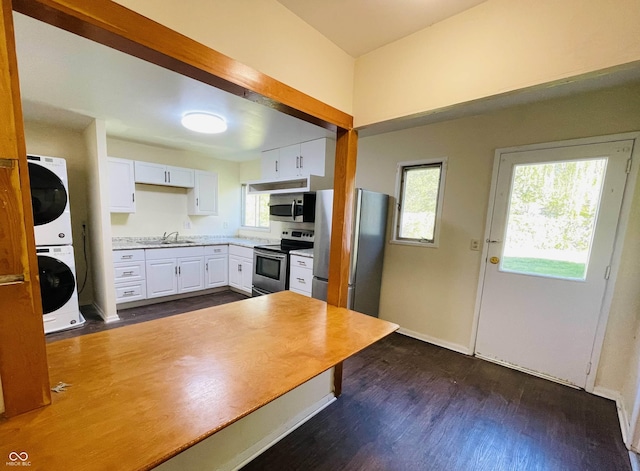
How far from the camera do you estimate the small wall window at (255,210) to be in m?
4.81

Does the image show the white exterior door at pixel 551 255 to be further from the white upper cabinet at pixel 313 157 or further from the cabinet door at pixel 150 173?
the cabinet door at pixel 150 173

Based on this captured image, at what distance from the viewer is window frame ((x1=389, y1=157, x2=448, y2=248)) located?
110 inches

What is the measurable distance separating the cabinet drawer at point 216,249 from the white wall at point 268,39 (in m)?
3.37

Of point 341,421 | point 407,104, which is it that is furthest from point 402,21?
point 341,421

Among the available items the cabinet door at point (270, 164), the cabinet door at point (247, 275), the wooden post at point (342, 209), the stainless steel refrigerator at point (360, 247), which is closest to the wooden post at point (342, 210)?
the wooden post at point (342, 209)

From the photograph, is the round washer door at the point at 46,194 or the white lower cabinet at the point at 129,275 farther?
the white lower cabinet at the point at 129,275

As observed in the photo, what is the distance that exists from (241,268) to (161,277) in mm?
1105

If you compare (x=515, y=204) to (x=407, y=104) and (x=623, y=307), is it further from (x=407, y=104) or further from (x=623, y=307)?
(x=407, y=104)

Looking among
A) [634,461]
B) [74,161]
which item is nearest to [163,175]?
[74,161]

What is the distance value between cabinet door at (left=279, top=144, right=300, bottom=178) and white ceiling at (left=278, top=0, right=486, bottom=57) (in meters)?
2.26

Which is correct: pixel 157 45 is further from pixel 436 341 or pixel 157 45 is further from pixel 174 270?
pixel 174 270

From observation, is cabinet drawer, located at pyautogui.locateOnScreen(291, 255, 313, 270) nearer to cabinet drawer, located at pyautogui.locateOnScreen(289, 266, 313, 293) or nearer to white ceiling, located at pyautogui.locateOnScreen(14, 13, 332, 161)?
cabinet drawer, located at pyautogui.locateOnScreen(289, 266, 313, 293)

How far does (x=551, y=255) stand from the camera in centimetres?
226

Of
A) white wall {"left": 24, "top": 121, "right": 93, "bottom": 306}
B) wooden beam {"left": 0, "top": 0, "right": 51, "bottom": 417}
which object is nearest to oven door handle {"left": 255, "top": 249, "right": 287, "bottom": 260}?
white wall {"left": 24, "top": 121, "right": 93, "bottom": 306}
